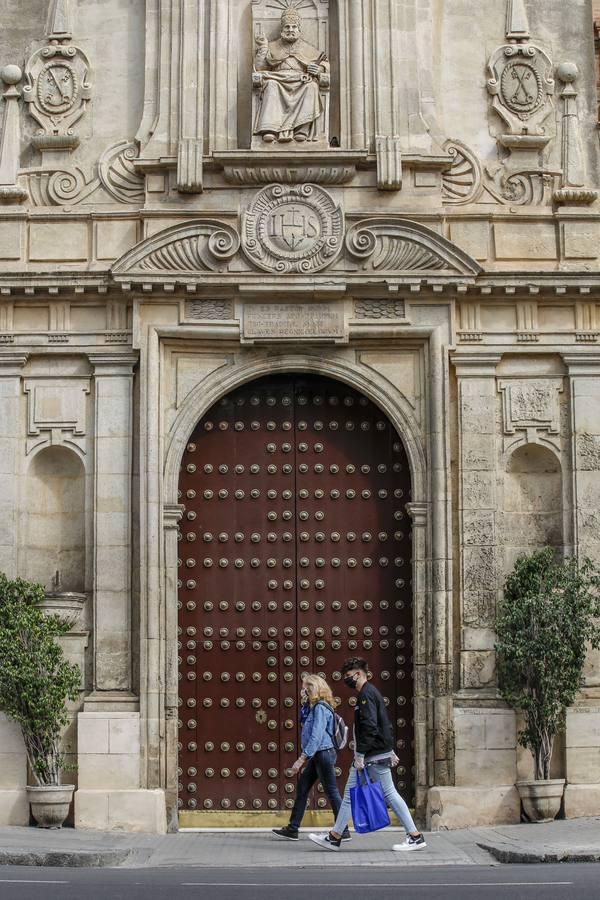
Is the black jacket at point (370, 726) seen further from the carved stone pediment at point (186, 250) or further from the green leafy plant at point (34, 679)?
the carved stone pediment at point (186, 250)

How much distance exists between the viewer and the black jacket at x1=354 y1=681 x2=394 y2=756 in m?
16.7

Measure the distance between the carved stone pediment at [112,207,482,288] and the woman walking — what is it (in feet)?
16.0

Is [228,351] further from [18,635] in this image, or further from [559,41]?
[559,41]

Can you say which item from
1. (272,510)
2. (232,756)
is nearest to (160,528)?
(272,510)

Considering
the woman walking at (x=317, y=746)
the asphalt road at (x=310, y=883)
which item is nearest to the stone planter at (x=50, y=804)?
the woman walking at (x=317, y=746)

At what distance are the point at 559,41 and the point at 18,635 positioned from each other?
932 centimetres

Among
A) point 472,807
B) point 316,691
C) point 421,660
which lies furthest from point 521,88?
point 472,807

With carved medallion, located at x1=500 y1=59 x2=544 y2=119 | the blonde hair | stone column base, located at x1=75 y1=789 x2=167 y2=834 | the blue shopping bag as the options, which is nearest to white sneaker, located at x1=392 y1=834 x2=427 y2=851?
the blue shopping bag

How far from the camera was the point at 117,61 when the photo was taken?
20.9 meters

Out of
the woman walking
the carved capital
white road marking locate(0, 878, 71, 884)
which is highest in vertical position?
the carved capital

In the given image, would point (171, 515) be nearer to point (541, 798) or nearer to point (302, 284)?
point (302, 284)

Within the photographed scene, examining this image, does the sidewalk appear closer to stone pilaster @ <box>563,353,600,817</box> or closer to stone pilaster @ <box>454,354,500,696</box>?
stone pilaster @ <box>563,353,600,817</box>

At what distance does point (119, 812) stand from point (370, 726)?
12.1 feet

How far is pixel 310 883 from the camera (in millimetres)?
14484
